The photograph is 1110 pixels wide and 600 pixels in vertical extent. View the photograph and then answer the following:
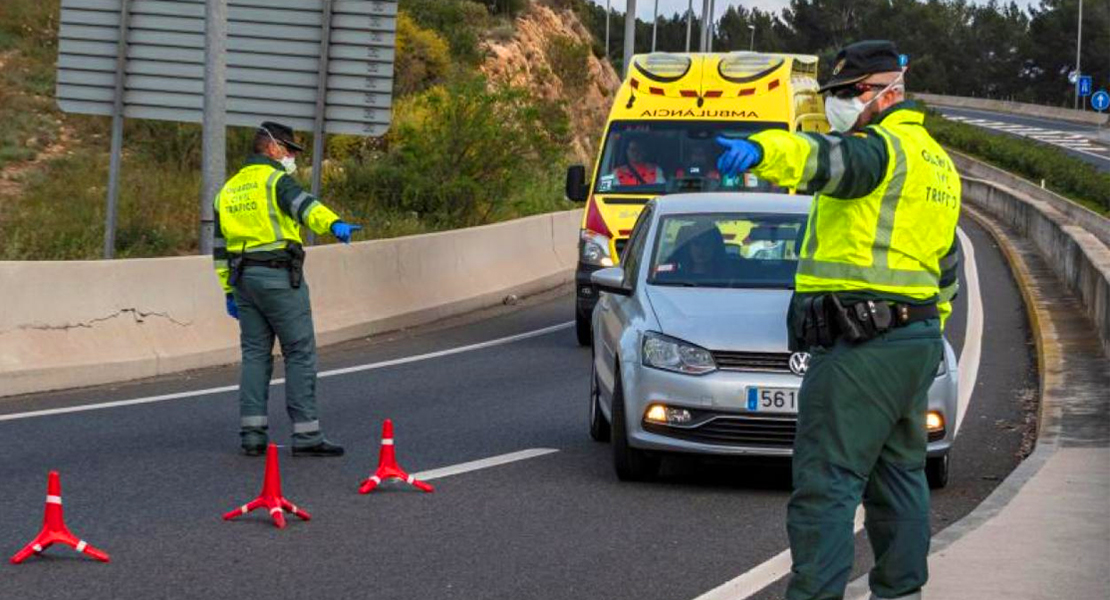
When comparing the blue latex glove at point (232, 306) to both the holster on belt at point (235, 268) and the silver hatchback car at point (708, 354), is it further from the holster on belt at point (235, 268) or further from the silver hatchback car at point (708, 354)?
the silver hatchback car at point (708, 354)

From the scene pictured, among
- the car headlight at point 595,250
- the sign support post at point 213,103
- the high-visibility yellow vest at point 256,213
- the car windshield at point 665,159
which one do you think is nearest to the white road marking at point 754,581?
the high-visibility yellow vest at point 256,213

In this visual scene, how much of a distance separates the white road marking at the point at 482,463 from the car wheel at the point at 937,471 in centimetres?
239

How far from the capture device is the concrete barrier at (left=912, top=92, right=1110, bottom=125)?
4237 inches

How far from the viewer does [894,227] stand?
622 cm

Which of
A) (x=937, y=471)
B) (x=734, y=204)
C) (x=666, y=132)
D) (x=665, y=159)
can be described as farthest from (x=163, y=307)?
(x=937, y=471)

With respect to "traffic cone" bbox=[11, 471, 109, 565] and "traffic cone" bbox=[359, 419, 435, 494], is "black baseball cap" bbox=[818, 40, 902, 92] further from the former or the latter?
"traffic cone" bbox=[359, 419, 435, 494]

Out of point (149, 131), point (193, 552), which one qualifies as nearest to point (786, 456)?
point (193, 552)

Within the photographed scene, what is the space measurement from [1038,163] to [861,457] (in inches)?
2157

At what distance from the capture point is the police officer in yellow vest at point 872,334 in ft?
20.3

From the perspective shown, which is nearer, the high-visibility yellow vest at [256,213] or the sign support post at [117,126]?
the high-visibility yellow vest at [256,213]

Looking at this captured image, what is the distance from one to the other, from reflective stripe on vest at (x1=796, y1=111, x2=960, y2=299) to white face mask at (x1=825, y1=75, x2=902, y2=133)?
97mm

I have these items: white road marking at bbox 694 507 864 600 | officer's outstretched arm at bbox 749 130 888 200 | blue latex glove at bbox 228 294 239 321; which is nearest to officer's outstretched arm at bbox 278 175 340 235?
blue latex glove at bbox 228 294 239 321

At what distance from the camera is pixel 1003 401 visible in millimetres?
14992

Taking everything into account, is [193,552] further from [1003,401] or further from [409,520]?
[1003,401]
